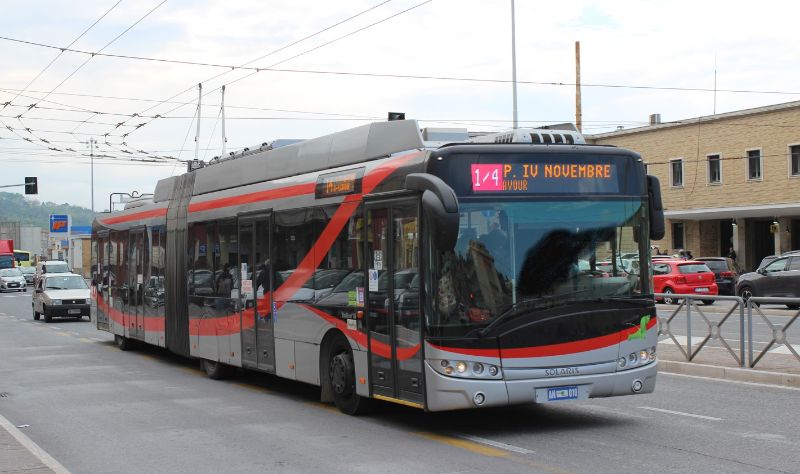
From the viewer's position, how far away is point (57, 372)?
17.5 metres

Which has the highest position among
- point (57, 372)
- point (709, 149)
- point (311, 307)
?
point (709, 149)

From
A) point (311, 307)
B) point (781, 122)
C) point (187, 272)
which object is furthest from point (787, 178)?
point (311, 307)

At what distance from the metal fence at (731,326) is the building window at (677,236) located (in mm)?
36121

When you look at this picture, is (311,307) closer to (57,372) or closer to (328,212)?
(328,212)

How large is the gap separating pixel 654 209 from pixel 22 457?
21.1 feet

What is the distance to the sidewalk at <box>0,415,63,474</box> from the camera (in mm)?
8344

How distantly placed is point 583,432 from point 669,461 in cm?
161

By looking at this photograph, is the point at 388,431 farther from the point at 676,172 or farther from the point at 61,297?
the point at 676,172

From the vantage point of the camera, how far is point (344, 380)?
450 inches

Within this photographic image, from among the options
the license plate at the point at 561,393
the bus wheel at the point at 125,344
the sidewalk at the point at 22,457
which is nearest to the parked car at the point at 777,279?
the bus wheel at the point at 125,344

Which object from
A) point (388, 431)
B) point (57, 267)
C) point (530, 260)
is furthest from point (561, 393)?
point (57, 267)

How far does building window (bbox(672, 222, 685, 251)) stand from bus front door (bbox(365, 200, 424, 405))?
42.9 meters

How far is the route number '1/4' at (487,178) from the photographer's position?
9.84m

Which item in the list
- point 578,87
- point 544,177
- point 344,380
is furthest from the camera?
point 578,87
